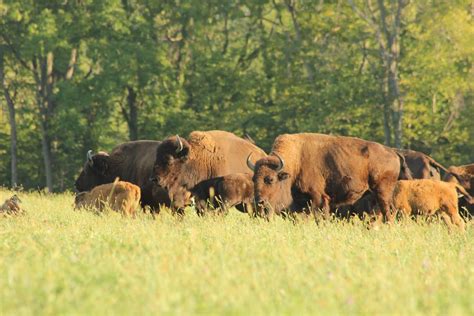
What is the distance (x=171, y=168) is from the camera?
53.8 ft

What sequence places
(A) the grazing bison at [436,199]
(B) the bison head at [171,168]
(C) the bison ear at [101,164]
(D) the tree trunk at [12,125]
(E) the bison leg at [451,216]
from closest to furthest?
(E) the bison leg at [451,216]
(A) the grazing bison at [436,199]
(B) the bison head at [171,168]
(C) the bison ear at [101,164]
(D) the tree trunk at [12,125]

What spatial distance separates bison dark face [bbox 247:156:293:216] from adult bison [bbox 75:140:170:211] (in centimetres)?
244

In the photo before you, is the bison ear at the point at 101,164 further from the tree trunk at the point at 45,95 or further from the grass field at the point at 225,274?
the tree trunk at the point at 45,95

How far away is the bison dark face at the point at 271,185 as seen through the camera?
15.0 meters

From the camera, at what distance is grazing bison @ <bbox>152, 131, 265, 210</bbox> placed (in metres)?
16.4

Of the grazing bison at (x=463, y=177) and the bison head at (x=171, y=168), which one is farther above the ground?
the bison head at (x=171, y=168)

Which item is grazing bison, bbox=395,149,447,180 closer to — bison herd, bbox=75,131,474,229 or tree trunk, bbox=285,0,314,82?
bison herd, bbox=75,131,474,229

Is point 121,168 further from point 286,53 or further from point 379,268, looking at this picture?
point 286,53

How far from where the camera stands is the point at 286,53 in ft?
137

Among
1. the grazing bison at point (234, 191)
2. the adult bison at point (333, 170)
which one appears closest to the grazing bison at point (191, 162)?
the grazing bison at point (234, 191)

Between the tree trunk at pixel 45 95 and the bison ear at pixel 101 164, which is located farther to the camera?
the tree trunk at pixel 45 95

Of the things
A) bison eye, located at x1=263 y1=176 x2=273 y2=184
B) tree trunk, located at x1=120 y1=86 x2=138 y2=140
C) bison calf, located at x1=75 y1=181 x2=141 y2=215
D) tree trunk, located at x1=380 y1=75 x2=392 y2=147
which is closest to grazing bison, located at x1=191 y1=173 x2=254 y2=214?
bison eye, located at x1=263 y1=176 x2=273 y2=184

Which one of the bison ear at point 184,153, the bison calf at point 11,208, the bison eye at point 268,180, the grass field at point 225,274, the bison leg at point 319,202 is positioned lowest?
the bison calf at point 11,208

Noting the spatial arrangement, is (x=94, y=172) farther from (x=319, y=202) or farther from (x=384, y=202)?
(x=384, y=202)
